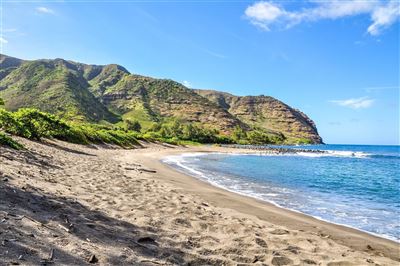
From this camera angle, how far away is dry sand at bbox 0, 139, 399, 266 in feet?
18.9

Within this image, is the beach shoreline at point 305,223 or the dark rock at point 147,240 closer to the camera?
the dark rock at point 147,240

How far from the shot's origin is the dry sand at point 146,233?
18.9 ft

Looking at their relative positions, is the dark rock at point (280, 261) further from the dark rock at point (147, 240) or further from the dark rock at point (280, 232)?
the dark rock at point (147, 240)

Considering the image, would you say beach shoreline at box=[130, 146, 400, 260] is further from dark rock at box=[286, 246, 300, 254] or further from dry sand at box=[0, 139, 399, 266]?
dark rock at box=[286, 246, 300, 254]

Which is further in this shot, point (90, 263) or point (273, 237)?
point (273, 237)

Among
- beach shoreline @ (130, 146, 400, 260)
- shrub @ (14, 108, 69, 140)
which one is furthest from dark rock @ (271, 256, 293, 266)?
shrub @ (14, 108, 69, 140)

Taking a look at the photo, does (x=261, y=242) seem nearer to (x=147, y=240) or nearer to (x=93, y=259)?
(x=147, y=240)

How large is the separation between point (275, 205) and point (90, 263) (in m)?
11.6

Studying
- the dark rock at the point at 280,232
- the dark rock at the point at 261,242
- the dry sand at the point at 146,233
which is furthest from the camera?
the dark rock at the point at 280,232

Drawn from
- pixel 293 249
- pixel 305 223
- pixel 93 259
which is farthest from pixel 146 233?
pixel 305 223

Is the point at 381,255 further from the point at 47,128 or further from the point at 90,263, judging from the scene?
the point at 47,128

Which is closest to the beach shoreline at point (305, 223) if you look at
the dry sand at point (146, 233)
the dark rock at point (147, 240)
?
the dry sand at point (146, 233)

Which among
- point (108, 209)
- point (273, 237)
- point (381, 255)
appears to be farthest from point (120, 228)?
point (381, 255)

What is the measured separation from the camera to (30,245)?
538 centimetres
